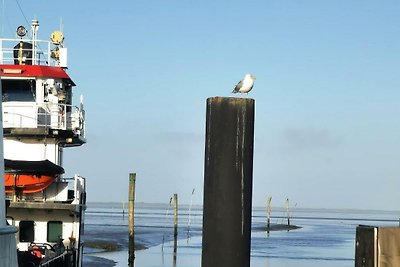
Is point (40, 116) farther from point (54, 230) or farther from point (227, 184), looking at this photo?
point (227, 184)

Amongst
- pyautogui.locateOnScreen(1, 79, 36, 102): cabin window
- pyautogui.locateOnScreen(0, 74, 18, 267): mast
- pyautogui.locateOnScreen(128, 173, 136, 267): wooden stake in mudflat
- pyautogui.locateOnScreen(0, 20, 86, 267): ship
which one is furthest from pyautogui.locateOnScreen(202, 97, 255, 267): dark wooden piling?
pyautogui.locateOnScreen(128, 173, 136, 267): wooden stake in mudflat

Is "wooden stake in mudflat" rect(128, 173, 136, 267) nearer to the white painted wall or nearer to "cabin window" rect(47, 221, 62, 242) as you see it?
the white painted wall

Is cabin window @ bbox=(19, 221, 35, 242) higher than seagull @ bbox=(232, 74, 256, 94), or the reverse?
seagull @ bbox=(232, 74, 256, 94)

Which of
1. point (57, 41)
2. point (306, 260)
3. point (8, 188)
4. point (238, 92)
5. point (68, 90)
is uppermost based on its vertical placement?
point (57, 41)

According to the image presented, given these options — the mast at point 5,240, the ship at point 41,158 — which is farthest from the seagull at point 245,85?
the ship at point 41,158

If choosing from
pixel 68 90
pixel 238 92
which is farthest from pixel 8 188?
pixel 238 92

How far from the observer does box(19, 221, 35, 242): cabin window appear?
871 inches

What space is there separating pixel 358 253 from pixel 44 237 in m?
15.6

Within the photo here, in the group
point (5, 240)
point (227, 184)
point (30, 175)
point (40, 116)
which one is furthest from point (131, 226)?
point (227, 184)

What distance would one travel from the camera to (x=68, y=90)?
998 inches

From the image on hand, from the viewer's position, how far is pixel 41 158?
74.9 ft

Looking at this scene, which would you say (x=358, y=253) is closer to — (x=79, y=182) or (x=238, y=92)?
(x=238, y=92)

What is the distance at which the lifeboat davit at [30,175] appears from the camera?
21016mm

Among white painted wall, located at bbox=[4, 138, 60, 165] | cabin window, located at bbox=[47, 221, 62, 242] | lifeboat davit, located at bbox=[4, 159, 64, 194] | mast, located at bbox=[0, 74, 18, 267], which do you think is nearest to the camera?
mast, located at bbox=[0, 74, 18, 267]
